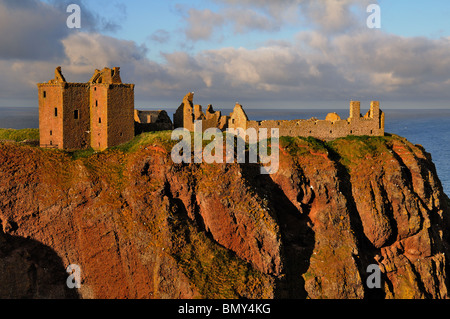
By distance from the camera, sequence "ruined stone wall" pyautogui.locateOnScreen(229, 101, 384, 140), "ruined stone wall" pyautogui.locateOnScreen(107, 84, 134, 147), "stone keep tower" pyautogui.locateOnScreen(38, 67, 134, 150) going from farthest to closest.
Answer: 1. "ruined stone wall" pyautogui.locateOnScreen(229, 101, 384, 140)
2. "ruined stone wall" pyautogui.locateOnScreen(107, 84, 134, 147)
3. "stone keep tower" pyautogui.locateOnScreen(38, 67, 134, 150)

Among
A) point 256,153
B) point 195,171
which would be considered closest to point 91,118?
point 195,171

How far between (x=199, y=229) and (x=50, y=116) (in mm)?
23463

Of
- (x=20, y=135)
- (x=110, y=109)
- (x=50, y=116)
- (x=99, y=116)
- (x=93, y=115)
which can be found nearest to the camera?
(x=50, y=116)

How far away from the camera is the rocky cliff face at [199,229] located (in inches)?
1762

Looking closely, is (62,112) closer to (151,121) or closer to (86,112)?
(86,112)

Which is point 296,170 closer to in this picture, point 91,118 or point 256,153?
point 256,153

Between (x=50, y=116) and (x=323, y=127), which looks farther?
(x=323, y=127)

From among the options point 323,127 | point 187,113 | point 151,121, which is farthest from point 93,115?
point 323,127

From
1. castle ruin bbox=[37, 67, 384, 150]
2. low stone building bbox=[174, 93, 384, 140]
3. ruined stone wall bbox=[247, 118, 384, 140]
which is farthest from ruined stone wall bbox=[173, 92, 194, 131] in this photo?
ruined stone wall bbox=[247, 118, 384, 140]

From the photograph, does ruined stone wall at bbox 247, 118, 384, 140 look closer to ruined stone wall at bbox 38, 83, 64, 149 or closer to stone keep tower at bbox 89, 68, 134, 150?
stone keep tower at bbox 89, 68, 134, 150

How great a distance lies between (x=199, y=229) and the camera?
46688 millimetres

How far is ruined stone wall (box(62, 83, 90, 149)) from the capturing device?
5322 centimetres

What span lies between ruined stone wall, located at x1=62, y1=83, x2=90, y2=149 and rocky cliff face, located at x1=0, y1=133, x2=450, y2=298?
13.3 ft

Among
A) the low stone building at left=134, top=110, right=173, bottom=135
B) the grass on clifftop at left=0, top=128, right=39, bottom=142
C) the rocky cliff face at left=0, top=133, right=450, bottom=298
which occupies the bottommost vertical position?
the rocky cliff face at left=0, top=133, right=450, bottom=298
